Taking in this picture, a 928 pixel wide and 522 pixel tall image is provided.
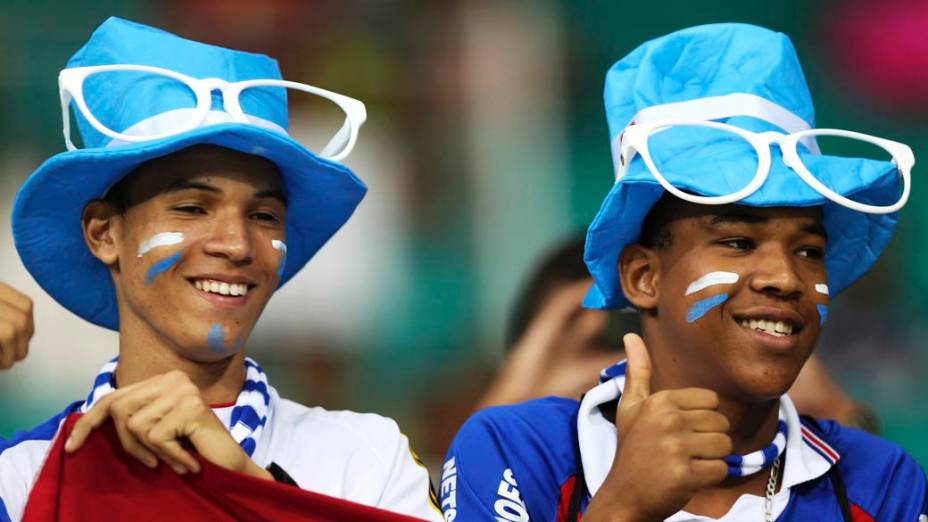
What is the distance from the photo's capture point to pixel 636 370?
317cm

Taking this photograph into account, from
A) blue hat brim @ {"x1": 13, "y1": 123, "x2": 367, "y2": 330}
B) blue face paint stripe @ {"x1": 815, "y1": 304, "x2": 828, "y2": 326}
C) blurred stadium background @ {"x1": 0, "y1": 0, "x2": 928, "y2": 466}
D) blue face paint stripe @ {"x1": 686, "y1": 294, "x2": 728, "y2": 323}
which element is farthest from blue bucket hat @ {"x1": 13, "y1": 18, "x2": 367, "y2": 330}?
blurred stadium background @ {"x1": 0, "y1": 0, "x2": 928, "y2": 466}

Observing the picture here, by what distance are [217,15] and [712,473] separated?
3032 millimetres

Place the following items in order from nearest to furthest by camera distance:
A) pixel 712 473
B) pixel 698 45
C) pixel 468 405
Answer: pixel 712 473, pixel 698 45, pixel 468 405

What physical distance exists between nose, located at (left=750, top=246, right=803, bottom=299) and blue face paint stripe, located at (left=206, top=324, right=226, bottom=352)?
44.0 inches

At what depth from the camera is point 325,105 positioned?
5.51 m

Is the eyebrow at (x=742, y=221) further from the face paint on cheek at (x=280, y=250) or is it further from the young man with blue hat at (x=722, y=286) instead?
the face paint on cheek at (x=280, y=250)

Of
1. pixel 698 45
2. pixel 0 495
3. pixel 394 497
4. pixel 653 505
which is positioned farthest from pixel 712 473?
pixel 0 495

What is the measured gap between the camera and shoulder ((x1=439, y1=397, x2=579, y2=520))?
3367 mm

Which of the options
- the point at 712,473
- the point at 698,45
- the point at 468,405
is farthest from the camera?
the point at 468,405

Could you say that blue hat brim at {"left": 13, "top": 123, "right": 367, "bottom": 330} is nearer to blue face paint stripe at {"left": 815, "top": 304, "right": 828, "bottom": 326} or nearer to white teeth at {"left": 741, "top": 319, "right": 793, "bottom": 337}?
white teeth at {"left": 741, "top": 319, "right": 793, "bottom": 337}

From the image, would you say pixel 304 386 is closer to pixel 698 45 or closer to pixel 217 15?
pixel 217 15

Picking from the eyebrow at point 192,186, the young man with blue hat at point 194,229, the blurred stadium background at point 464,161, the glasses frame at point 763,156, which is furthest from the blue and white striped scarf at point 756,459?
the blurred stadium background at point 464,161

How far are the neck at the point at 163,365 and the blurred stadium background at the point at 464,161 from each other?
199cm

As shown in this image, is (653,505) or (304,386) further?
(304,386)
